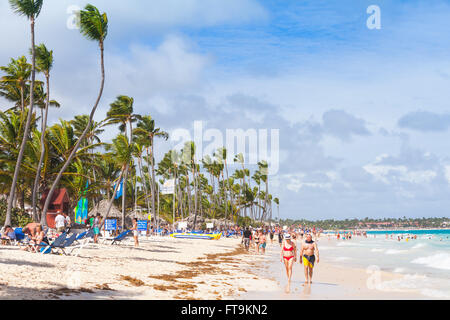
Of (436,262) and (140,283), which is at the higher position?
(140,283)

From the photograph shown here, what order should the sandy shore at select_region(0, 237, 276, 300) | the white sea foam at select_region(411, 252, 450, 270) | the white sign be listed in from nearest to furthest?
the sandy shore at select_region(0, 237, 276, 300) → the white sea foam at select_region(411, 252, 450, 270) → the white sign

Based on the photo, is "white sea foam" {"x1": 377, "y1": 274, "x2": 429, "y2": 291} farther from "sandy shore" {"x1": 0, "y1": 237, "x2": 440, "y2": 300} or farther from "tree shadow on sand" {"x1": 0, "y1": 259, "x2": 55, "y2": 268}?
"tree shadow on sand" {"x1": 0, "y1": 259, "x2": 55, "y2": 268}

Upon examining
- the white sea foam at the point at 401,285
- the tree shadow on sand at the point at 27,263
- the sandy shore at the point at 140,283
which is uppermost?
the tree shadow on sand at the point at 27,263

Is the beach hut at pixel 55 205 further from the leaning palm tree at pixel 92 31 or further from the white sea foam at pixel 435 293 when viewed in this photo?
the white sea foam at pixel 435 293

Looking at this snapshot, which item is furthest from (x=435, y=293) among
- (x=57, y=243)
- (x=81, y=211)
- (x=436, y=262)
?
(x=81, y=211)

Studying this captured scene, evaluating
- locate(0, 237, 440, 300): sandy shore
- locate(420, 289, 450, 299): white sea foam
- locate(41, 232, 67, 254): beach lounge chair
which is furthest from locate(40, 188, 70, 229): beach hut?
locate(420, 289, 450, 299): white sea foam

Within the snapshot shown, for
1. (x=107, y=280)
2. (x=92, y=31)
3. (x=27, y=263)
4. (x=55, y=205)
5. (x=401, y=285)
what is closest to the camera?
(x=107, y=280)

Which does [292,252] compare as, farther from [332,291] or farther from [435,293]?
[435,293]

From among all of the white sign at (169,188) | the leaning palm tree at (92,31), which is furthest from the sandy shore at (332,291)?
the white sign at (169,188)

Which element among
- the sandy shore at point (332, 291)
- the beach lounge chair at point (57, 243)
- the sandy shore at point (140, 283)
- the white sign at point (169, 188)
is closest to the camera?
the sandy shore at point (140, 283)

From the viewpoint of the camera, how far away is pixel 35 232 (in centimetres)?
1539

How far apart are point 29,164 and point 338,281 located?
1007 inches

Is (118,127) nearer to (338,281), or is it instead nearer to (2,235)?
(2,235)
